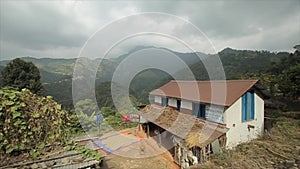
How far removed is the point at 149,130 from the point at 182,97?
4.49m

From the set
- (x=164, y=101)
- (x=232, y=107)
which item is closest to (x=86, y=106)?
(x=164, y=101)

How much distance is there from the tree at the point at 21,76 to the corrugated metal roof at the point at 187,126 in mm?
13210

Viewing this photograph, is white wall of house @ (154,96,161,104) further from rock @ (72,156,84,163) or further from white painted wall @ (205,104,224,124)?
rock @ (72,156,84,163)

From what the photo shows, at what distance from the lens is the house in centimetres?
855

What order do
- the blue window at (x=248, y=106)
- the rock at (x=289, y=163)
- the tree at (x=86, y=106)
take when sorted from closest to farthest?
the rock at (x=289, y=163), the blue window at (x=248, y=106), the tree at (x=86, y=106)

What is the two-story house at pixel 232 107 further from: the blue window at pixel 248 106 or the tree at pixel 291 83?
the tree at pixel 291 83

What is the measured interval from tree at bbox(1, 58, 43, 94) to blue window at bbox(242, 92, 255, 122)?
1874 centimetres

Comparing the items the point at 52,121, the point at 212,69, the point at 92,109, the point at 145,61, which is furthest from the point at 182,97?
the point at 212,69

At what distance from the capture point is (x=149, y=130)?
14.8 meters

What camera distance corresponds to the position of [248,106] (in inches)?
391

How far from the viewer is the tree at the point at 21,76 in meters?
19.0

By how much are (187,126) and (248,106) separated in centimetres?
327

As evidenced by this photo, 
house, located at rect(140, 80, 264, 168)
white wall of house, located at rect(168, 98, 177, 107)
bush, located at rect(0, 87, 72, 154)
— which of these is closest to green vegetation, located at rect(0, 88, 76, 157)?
bush, located at rect(0, 87, 72, 154)

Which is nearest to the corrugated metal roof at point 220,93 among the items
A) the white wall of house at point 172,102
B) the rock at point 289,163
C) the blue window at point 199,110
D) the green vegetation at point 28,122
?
the blue window at point 199,110
